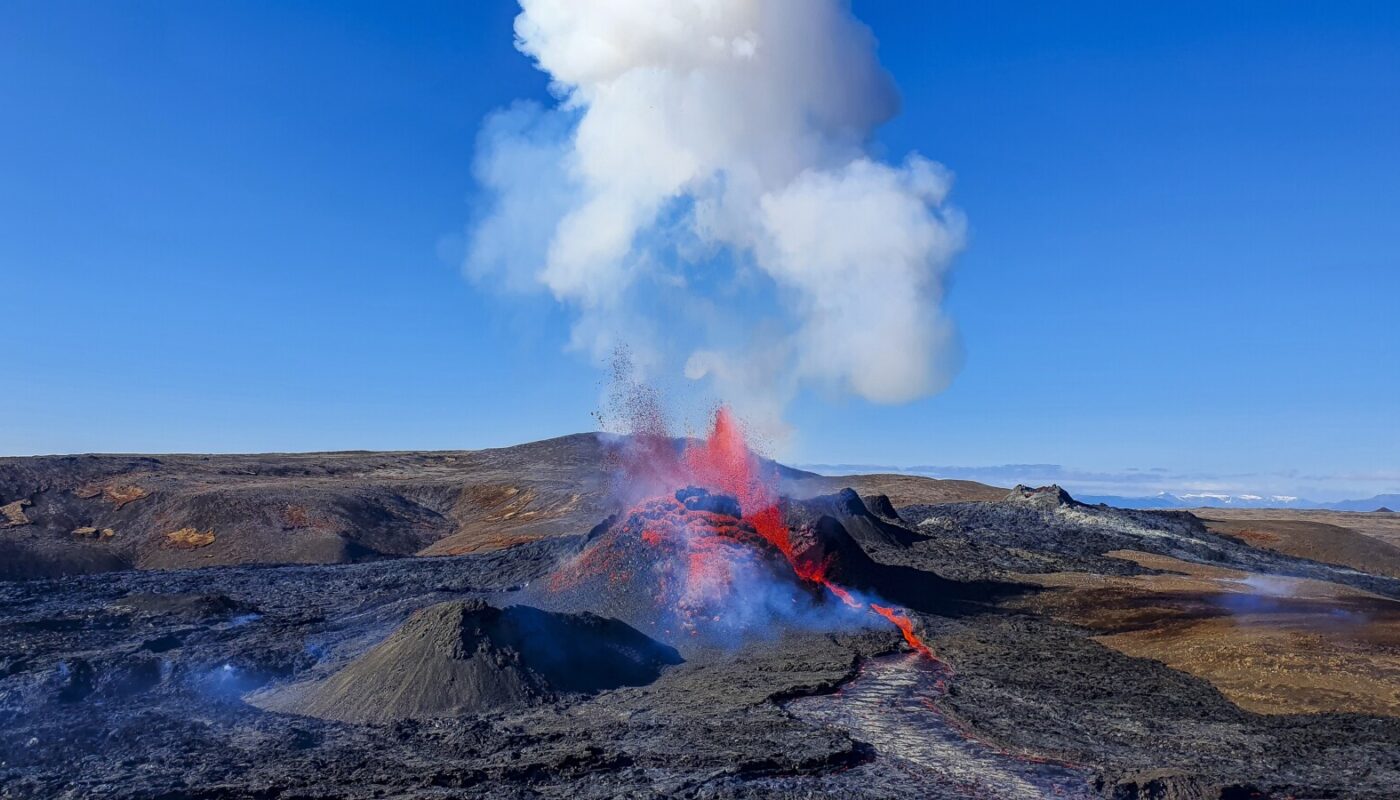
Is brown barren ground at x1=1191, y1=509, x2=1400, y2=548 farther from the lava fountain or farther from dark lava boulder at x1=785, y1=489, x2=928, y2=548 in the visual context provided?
the lava fountain

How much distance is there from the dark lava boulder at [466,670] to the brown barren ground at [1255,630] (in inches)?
553

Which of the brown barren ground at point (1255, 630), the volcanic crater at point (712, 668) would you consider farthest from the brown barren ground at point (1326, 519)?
the brown barren ground at point (1255, 630)

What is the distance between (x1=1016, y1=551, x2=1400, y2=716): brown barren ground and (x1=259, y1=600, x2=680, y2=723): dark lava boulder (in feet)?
46.1

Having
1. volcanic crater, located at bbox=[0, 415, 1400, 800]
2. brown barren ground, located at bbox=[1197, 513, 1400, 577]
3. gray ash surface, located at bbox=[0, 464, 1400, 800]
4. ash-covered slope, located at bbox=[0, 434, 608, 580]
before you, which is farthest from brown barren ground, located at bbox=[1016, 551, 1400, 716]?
ash-covered slope, located at bbox=[0, 434, 608, 580]

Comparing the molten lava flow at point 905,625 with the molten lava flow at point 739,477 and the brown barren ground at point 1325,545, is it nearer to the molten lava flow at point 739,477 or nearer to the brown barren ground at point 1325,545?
the molten lava flow at point 739,477

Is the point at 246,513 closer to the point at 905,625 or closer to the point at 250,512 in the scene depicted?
the point at 250,512

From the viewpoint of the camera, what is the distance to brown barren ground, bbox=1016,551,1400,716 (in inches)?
789

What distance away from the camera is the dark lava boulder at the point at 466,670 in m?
19.1

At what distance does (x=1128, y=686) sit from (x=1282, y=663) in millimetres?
4335

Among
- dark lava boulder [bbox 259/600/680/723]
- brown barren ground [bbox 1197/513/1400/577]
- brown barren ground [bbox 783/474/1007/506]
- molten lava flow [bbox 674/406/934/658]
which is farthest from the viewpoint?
brown barren ground [bbox 783/474/1007/506]

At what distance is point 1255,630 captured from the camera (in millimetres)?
25750

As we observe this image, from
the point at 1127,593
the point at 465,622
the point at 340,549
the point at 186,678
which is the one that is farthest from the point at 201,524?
the point at 1127,593

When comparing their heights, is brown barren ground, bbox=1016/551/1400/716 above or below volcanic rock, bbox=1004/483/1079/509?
below

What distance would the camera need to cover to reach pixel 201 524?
2149 inches
